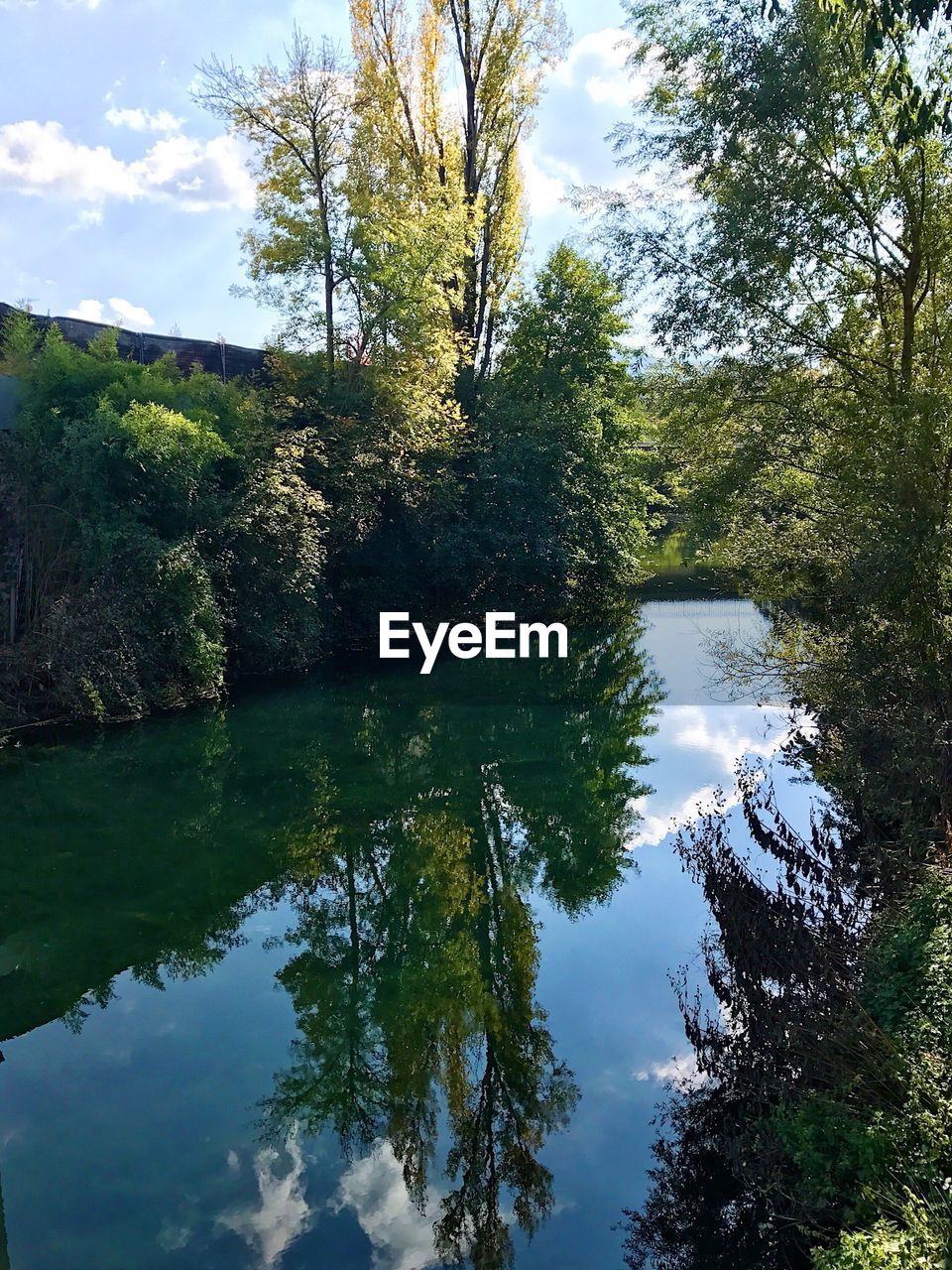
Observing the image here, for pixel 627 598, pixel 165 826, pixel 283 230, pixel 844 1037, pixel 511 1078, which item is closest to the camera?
pixel 844 1037

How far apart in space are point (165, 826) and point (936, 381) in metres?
7.97

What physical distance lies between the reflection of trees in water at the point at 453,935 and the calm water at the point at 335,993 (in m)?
0.02

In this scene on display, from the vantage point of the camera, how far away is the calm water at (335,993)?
4.28 metres

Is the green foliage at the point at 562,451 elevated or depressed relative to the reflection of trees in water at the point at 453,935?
elevated

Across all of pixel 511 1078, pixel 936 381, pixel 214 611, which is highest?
pixel 936 381

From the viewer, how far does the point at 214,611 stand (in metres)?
14.1

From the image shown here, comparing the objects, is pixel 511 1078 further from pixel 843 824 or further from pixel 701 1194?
pixel 843 824

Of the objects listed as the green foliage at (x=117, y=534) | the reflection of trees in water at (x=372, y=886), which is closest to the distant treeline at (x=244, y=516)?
the green foliage at (x=117, y=534)

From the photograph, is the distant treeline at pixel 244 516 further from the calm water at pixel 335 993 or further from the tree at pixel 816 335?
the tree at pixel 816 335

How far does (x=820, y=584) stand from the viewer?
9852 mm

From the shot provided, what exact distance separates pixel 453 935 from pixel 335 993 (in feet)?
3.63

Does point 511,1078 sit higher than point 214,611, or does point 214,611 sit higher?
point 214,611

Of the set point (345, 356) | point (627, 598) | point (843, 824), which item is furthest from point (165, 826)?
point (627, 598)

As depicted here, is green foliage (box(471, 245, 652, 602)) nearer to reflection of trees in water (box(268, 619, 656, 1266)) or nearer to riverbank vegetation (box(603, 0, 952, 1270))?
reflection of trees in water (box(268, 619, 656, 1266))
